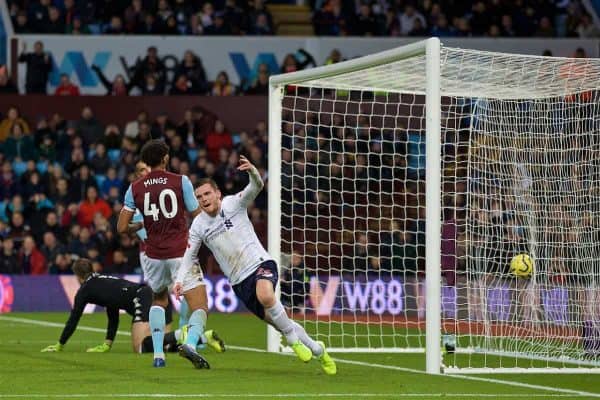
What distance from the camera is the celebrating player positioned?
12750 millimetres

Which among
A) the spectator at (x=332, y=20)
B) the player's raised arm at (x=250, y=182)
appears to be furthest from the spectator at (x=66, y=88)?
the player's raised arm at (x=250, y=182)

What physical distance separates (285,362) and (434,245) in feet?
7.12

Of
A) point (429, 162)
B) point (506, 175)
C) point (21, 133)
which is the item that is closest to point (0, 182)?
point (21, 133)

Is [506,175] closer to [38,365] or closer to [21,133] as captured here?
[38,365]

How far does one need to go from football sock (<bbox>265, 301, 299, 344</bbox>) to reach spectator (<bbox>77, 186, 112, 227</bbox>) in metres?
13.5

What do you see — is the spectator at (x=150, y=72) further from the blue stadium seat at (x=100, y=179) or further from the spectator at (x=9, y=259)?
the spectator at (x=9, y=259)

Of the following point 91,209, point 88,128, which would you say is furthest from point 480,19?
point 91,209

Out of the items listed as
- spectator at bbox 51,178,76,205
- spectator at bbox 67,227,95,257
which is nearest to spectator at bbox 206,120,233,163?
spectator at bbox 51,178,76,205

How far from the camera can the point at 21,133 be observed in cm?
2683

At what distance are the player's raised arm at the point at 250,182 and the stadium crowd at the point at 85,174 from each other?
495 inches

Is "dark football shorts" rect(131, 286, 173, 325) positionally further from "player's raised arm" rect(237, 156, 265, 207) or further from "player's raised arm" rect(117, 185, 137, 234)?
"player's raised arm" rect(237, 156, 265, 207)

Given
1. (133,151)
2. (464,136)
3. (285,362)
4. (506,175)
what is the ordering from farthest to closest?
(133,151)
(464,136)
(506,175)
(285,362)

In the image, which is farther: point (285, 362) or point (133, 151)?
point (133, 151)

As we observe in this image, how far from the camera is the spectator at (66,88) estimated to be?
27500 millimetres
